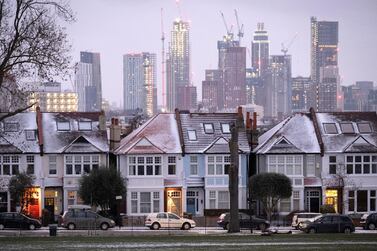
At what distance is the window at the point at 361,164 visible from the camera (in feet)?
272

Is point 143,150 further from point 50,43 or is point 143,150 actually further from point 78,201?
point 50,43

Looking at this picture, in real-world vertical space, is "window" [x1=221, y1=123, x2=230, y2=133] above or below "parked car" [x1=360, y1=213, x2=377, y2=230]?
above

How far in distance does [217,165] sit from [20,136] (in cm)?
1549

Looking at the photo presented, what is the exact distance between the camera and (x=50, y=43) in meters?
47.1

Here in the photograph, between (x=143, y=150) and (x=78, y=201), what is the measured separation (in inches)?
248

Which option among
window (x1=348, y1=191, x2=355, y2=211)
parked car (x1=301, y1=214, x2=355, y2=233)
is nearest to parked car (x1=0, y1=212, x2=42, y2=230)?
parked car (x1=301, y1=214, x2=355, y2=233)

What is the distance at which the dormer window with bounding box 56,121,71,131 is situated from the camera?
83562mm

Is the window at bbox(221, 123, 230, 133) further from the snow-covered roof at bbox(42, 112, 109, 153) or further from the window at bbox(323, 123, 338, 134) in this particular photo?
the snow-covered roof at bbox(42, 112, 109, 153)

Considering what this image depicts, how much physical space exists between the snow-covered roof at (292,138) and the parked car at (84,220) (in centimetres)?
1769

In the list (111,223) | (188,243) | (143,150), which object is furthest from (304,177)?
(188,243)

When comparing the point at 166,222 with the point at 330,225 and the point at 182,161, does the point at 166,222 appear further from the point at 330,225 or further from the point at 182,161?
the point at 182,161

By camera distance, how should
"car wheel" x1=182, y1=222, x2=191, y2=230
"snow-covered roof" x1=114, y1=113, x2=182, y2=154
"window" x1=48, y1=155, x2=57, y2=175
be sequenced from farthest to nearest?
"window" x1=48, y1=155, x2=57, y2=175, "snow-covered roof" x1=114, y1=113, x2=182, y2=154, "car wheel" x1=182, y1=222, x2=191, y2=230

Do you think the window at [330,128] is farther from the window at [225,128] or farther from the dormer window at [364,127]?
the window at [225,128]

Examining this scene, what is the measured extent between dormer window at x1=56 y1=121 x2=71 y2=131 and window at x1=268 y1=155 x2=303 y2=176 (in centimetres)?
1615
